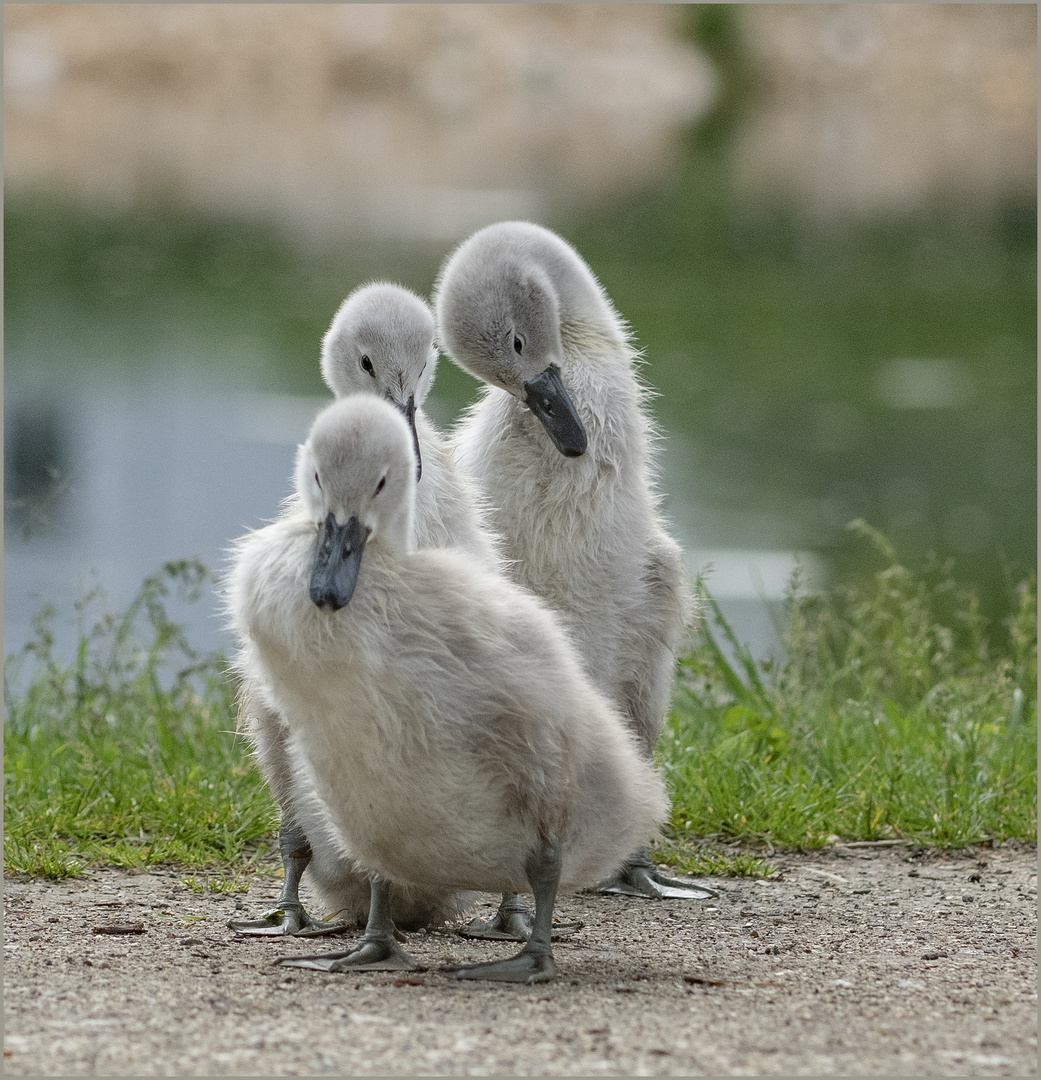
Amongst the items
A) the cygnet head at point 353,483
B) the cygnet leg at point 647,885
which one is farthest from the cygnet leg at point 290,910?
the cygnet head at point 353,483

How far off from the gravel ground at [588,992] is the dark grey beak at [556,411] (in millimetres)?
1452

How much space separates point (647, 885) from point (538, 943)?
1.30 meters

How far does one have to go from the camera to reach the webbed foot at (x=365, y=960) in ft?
13.9

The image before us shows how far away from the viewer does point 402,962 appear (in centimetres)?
429

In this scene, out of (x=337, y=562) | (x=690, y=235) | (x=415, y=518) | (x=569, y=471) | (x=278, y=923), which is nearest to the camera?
(x=337, y=562)

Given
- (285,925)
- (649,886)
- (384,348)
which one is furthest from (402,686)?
(649,886)

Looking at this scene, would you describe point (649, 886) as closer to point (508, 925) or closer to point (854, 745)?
point (508, 925)

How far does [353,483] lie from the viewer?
13.1 ft

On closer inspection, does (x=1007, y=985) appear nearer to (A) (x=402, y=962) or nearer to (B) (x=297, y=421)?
(A) (x=402, y=962)

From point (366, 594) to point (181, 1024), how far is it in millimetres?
1046

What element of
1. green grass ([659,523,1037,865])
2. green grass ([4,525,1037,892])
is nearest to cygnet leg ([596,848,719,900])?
green grass ([4,525,1037,892])

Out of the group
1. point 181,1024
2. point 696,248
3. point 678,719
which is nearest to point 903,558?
point 678,719

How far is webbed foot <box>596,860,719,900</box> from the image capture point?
5.41 m

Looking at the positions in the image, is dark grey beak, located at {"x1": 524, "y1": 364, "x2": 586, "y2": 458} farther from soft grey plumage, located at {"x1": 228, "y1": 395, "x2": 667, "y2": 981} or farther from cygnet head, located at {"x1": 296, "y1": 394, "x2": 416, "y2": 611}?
cygnet head, located at {"x1": 296, "y1": 394, "x2": 416, "y2": 611}
